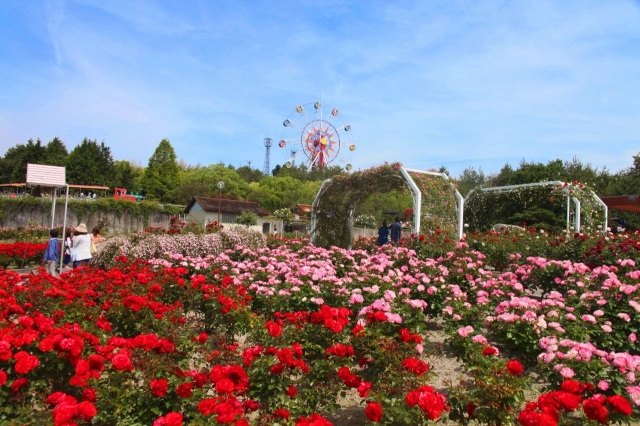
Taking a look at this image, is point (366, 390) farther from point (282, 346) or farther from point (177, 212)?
point (177, 212)

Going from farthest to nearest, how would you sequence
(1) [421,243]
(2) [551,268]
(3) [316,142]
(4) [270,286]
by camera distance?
(3) [316,142] → (1) [421,243] → (2) [551,268] → (4) [270,286]

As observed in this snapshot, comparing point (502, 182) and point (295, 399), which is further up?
point (502, 182)

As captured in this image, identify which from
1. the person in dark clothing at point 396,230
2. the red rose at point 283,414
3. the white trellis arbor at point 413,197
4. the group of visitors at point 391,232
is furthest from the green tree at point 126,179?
the red rose at point 283,414

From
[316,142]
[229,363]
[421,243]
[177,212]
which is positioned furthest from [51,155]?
[229,363]

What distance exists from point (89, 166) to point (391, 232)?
150 feet

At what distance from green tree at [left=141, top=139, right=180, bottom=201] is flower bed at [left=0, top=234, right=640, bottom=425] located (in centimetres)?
4964

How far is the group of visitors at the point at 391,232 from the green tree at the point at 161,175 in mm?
43242

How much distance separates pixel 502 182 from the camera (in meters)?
33.6

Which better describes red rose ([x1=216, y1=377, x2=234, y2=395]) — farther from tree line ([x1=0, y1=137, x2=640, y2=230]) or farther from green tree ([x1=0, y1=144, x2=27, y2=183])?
green tree ([x1=0, y1=144, x2=27, y2=183])

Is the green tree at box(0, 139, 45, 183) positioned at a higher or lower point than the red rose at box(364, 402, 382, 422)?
higher

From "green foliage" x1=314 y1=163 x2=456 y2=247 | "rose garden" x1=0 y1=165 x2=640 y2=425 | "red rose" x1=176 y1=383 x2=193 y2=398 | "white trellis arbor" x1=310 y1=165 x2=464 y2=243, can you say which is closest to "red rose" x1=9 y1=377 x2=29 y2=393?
"rose garden" x1=0 y1=165 x2=640 y2=425

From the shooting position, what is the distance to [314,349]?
3.34m

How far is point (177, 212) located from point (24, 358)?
33.4 meters

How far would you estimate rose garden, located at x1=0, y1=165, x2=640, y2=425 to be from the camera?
232 centimetres
